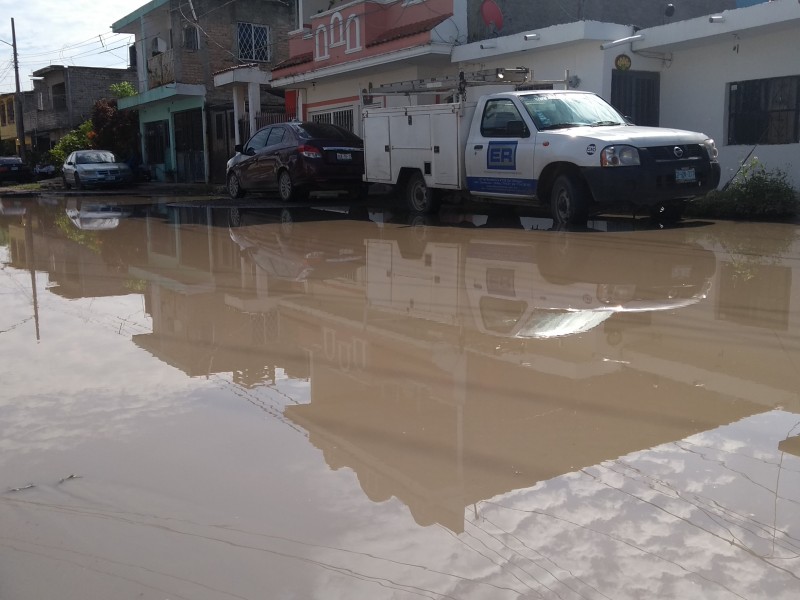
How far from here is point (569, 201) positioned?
1135 cm

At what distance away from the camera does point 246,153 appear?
18.6m

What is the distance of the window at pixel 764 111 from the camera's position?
14312 millimetres

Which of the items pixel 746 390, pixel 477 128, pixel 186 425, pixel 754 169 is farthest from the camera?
pixel 754 169

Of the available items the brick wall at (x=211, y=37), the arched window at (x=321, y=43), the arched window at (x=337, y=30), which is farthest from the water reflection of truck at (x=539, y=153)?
the brick wall at (x=211, y=37)

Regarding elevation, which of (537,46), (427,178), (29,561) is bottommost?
(29,561)

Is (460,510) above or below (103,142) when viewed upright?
below

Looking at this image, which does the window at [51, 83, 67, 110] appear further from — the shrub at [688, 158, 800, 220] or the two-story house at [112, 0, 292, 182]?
the shrub at [688, 158, 800, 220]

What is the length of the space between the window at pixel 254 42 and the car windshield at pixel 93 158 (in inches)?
252

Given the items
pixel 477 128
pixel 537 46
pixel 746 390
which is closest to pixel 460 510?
pixel 746 390

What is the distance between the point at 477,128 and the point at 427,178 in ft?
4.66

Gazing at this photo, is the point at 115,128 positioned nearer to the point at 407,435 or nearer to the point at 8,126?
the point at 8,126

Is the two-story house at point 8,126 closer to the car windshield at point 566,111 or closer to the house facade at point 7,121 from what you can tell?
the house facade at point 7,121

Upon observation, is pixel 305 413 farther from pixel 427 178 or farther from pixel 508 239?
pixel 427 178

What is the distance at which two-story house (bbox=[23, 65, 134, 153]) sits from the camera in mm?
49281
